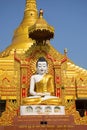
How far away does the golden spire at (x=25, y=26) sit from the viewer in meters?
26.0

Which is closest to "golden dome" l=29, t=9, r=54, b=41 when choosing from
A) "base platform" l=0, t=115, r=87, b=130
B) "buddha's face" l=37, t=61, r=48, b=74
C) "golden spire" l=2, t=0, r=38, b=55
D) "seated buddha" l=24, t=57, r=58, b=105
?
"seated buddha" l=24, t=57, r=58, b=105

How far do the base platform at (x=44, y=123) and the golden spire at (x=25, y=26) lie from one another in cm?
1433

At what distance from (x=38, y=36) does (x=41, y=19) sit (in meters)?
0.76

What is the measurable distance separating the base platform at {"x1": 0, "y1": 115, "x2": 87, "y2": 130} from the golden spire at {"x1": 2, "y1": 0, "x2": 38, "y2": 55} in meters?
14.3

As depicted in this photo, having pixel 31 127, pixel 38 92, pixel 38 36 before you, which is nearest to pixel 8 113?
pixel 38 92

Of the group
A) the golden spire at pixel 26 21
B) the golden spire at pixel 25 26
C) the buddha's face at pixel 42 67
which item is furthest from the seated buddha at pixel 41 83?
the golden spire at pixel 26 21

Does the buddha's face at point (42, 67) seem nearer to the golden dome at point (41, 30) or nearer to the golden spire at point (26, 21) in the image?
the golden dome at point (41, 30)

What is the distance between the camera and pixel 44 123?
454 inches

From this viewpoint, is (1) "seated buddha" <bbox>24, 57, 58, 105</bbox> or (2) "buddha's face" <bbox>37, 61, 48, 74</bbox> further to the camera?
(2) "buddha's face" <bbox>37, 61, 48, 74</bbox>

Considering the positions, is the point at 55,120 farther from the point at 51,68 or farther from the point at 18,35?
the point at 18,35

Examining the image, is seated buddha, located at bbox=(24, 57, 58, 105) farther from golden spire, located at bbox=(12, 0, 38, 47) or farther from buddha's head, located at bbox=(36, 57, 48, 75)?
golden spire, located at bbox=(12, 0, 38, 47)

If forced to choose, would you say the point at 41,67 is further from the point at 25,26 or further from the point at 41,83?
the point at 25,26

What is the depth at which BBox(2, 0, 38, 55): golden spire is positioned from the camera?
85.4ft

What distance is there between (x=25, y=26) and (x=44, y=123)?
16.1 metres
